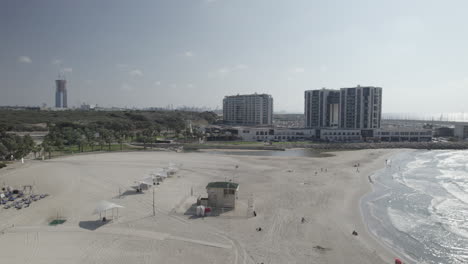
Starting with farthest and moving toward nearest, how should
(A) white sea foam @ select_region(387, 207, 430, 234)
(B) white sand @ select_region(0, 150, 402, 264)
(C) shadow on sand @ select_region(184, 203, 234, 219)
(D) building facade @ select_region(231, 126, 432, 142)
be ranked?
(D) building facade @ select_region(231, 126, 432, 142) → (C) shadow on sand @ select_region(184, 203, 234, 219) → (A) white sea foam @ select_region(387, 207, 430, 234) → (B) white sand @ select_region(0, 150, 402, 264)

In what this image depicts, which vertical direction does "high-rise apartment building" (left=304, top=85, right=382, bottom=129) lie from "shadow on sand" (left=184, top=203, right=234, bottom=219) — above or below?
above

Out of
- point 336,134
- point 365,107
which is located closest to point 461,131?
point 365,107

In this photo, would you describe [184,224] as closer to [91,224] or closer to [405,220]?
[91,224]

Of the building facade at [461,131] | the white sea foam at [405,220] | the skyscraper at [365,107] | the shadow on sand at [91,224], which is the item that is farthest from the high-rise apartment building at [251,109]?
the shadow on sand at [91,224]

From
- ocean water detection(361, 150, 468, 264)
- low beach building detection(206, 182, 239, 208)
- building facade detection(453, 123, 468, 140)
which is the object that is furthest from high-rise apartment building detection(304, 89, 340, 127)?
low beach building detection(206, 182, 239, 208)

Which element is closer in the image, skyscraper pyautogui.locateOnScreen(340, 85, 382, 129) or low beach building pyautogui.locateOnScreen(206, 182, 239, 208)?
low beach building pyautogui.locateOnScreen(206, 182, 239, 208)

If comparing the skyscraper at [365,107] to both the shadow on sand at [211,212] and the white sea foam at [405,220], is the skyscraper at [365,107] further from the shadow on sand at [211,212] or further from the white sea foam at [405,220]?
the shadow on sand at [211,212]

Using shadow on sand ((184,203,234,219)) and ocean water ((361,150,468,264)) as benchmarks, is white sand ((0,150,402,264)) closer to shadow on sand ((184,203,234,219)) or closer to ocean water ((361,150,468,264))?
shadow on sand ((184,203,234,219))
